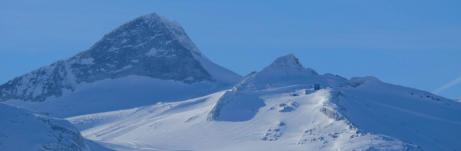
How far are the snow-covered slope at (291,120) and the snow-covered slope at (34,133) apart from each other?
50.8ft

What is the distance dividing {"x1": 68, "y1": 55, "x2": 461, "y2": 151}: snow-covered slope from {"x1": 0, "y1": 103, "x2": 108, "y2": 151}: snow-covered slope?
15490mm

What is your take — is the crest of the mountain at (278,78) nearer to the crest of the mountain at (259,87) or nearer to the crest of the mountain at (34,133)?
the crest of the mountain at (259,87)

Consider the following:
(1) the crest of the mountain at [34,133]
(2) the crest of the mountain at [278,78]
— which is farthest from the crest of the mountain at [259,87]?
(1) the crest of the mountain at [34,133]

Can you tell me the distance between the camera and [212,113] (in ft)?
543

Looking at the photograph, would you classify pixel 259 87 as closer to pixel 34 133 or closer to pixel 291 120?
pixel 291 120

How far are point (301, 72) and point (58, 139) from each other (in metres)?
78.2

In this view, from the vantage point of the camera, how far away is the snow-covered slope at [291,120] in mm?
147500

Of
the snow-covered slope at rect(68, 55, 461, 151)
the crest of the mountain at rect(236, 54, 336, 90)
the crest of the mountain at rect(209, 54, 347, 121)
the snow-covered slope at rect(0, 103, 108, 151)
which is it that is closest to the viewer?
the snow-covered slope at rect(0, 103, 108, 151)

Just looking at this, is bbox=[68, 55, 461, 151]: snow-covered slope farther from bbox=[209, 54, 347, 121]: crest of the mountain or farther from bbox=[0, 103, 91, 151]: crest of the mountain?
bbox=[0, 103, 91, 151]: crest of the mountain

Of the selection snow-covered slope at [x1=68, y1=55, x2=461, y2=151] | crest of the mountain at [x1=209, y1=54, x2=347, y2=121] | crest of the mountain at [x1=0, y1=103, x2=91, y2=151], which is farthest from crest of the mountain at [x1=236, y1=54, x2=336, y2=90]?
crest of the mountain at [x1=0, y1=103, x2=91, y2=151]

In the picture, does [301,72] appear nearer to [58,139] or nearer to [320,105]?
[320,105]

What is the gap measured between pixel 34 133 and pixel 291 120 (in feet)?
140

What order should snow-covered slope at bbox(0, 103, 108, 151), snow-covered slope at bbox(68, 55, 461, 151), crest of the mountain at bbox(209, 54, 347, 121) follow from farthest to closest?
crest of the mountain at bbox(209, 54, 347, 121), snow-covered slope at bbox(68, 55, 461, 151), snow-covered slope at bbox(0, 103, 108, 151)

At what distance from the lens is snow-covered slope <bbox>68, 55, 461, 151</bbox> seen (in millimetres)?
147500
